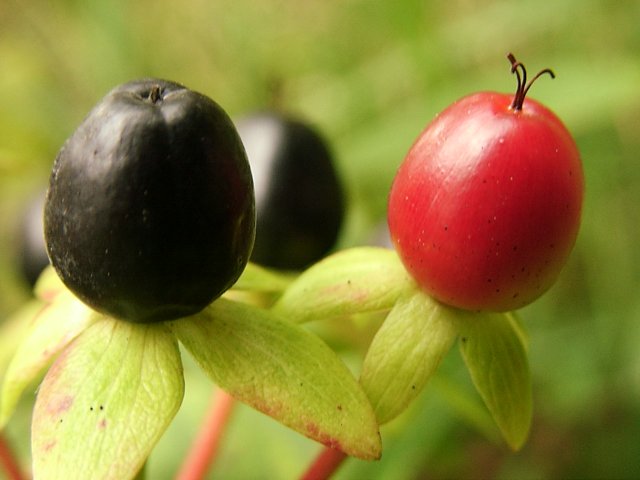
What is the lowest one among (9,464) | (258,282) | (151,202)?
(9,464)

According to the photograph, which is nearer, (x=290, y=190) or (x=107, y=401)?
(x=107, y=401)

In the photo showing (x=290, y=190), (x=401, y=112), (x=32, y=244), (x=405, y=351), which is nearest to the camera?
(x=405, y=351)

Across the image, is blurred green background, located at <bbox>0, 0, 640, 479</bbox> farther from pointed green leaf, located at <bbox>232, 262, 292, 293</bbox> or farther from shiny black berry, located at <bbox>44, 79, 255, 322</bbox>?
shiny black berry, located at <bbox>44, 79, 255, 322</bbox>

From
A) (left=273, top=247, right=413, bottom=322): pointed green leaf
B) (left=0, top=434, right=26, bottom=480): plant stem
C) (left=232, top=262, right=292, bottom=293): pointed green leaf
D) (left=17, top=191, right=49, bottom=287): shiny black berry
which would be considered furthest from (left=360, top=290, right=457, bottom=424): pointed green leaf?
(left=17, top=191, right=49, bottom=287): shiny black berry

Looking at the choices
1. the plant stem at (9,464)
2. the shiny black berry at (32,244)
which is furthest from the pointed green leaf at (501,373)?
the shiny black berry at (32,244)

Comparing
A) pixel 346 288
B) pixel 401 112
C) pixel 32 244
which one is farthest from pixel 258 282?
pixel 401 112

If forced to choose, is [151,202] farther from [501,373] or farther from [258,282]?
[501,373]

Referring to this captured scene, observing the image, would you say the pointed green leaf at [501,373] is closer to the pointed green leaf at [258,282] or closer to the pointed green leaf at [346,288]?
the pointed green leaf at [346,288]

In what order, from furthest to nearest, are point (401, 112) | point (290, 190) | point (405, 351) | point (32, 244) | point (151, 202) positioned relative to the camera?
1. point (401, 112)
2. point (32, 244)
3. point (290, 190)
4. point (405, 351)
5. point (151, 202)
